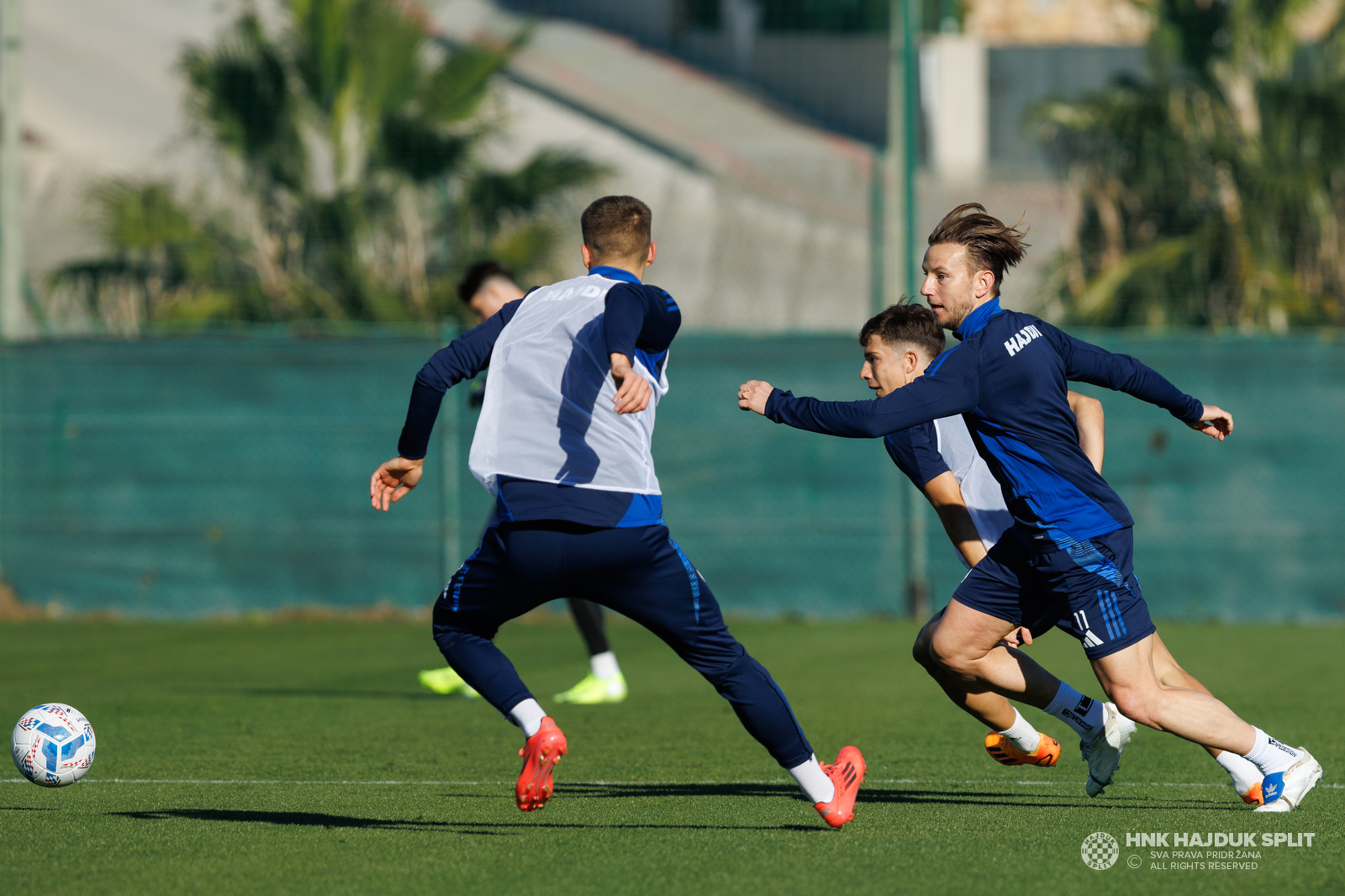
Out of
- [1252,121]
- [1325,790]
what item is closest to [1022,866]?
[1325,790]

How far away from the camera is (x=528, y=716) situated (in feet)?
16.5

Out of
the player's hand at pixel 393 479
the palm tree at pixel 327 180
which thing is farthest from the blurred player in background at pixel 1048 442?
the palm tree at pixel 327 180

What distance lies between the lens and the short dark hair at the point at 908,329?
5910 mm

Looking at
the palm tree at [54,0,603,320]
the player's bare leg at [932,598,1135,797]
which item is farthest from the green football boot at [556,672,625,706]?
the palm tree at [54,0,603,320]

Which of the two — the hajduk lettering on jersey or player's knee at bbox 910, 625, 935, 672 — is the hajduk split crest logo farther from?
the hajduk lettering on jersey

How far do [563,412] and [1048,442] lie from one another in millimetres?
1576

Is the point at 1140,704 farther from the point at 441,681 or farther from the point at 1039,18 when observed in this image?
the point at 1039,18

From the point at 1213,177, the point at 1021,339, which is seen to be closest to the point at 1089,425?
the point at 1021,339

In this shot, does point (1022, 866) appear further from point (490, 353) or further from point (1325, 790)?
point (490, 353)

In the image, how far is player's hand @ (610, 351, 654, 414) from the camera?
461 centimetres

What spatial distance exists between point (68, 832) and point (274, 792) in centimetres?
94

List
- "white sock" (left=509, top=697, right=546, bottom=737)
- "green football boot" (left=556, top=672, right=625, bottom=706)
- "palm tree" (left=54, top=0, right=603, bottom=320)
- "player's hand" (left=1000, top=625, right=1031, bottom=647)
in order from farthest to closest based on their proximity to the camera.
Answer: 1. "palm tree" (left=54, top=0, right=603, bottom=320)
2. "green football boot" (left=556, top=672, right=625, bottom=706)
3. "player's hand" (left=1000, top=625, right=1031, bottom=647)
4. "white sock" (left=509, top=697, right=546, bottom=737)

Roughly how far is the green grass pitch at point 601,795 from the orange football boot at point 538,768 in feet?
0.60

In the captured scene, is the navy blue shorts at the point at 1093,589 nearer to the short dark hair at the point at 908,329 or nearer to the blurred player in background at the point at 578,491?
the short dark hair at the point at 908,329
